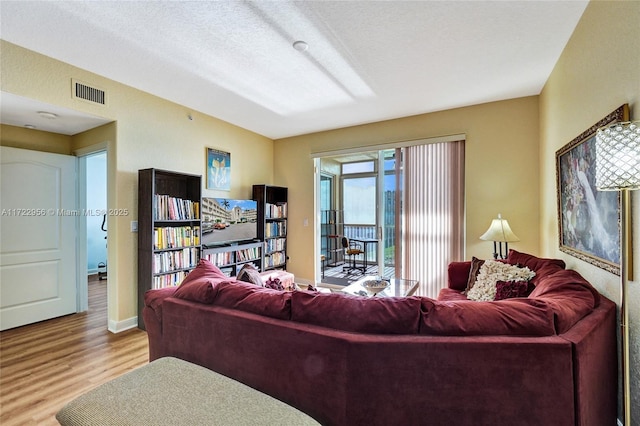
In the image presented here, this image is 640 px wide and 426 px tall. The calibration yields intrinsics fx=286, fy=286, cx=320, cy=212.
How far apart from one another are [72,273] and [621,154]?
5.12m

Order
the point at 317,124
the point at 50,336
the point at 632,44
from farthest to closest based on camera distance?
the point at 317,124, the point at 50,336, the point at 632,44

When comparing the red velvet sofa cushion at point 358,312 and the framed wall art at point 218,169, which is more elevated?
the framed wall art at point 218,169

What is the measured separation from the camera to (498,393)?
1.20 m

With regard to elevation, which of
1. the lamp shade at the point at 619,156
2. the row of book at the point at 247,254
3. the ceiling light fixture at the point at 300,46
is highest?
the ceiling light fixture at the point at 300,46

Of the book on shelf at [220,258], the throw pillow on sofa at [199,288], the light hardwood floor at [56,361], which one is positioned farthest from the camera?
the book on shelf at [220,258]

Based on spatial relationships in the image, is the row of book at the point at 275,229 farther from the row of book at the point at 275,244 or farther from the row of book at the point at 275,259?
the row of book at the point at 275,259

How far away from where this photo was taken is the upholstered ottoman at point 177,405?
3.58ft

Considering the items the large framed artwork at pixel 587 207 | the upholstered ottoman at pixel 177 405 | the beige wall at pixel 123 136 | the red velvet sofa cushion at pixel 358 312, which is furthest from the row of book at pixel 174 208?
the large framed artwork at pixel 587 207

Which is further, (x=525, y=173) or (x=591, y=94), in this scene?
(x=525, y=173)

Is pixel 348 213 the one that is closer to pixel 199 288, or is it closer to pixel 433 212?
pixel 433 212

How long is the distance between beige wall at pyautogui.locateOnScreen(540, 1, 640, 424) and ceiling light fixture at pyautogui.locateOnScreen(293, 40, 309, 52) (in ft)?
6.43

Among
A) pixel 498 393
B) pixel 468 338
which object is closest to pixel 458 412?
pixel 498 393

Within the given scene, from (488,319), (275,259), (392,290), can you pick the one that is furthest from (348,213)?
(488,319)

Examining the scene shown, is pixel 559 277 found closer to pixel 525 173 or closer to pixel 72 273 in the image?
pixel 525 173
